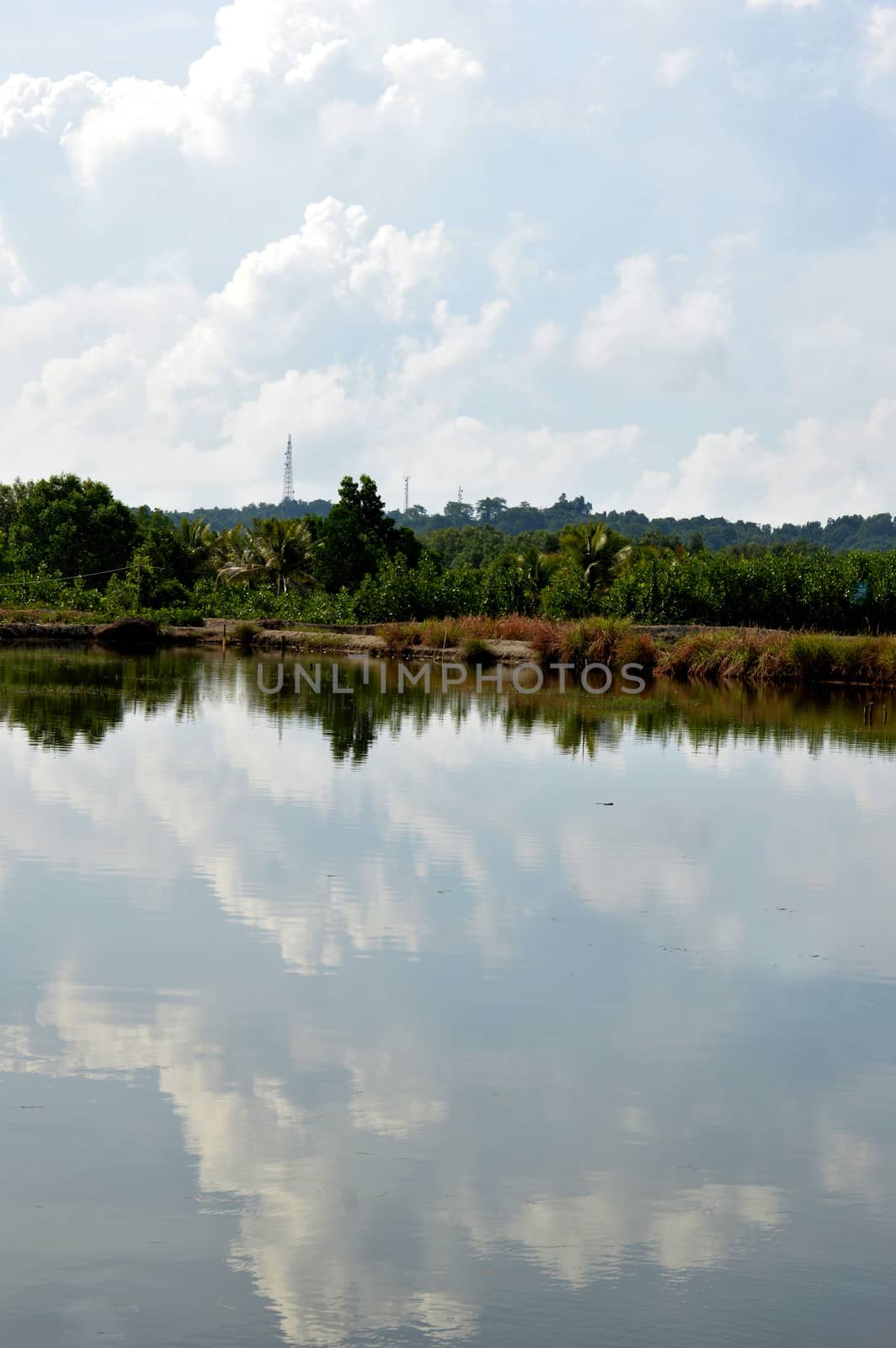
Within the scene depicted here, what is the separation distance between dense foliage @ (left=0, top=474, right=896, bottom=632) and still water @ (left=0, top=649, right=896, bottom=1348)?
32.0 meters

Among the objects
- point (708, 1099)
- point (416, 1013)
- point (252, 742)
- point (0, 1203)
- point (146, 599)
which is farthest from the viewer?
point (146, 599)

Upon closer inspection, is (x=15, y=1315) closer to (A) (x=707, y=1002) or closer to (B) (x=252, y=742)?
(A) (x=707, y=1002)

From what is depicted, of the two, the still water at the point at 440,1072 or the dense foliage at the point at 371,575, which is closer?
the still water at the point at 440,1072

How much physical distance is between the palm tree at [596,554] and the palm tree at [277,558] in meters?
16.1

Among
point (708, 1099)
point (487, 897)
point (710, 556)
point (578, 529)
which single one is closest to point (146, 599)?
point (578, 529)

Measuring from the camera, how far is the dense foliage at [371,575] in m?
44.7

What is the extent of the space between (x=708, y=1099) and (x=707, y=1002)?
1468 millimetres

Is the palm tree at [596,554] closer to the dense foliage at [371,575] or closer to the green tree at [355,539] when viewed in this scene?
the dense foliage at [371,575]

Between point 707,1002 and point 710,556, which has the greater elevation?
point 710,556

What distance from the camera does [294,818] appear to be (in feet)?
41.8

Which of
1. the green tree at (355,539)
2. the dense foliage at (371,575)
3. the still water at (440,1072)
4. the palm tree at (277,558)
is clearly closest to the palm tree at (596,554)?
the dense foliage at (371,575)

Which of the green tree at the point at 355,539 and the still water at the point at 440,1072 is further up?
the green tree at the point at 355,539

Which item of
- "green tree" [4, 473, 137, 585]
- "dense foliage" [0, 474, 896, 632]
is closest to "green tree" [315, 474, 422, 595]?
"dense foliage" [0, 474, 896, 632]

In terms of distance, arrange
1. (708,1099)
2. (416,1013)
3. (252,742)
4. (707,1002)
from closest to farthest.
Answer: (708,1099) < (416,1013) < (707,1002) < (252,742)
